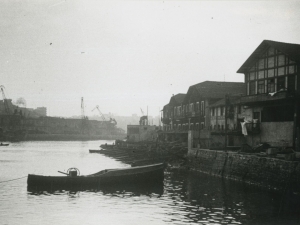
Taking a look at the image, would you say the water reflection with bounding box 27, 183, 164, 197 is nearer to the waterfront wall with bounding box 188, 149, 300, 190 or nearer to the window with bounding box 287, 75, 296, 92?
the waterfront wall with bounding box 188, 149, 300, 190

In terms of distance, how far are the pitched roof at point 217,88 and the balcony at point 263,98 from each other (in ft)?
56.3

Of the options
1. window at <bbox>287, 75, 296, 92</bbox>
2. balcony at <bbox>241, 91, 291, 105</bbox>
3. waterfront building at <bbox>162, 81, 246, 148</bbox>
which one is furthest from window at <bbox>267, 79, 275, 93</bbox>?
waterfront building at <bbox>162, 81, 246, 148</bbox>

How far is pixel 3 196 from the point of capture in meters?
27.1

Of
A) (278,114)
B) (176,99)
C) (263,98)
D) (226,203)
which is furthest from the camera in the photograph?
(176,99)

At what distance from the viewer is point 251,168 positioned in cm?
3144

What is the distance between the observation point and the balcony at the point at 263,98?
36656mm

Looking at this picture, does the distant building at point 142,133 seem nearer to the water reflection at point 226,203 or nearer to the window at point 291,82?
the window at point 291,82

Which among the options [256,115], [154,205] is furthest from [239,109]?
[154,205]

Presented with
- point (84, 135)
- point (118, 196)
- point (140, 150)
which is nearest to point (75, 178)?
point (118, 196)

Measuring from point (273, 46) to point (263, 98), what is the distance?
602 cm

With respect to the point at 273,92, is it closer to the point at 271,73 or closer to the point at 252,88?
the point at 271,73

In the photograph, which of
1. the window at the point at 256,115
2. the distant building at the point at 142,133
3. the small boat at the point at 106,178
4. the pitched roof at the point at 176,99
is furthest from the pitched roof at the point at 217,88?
the distant building at the point at 142,133

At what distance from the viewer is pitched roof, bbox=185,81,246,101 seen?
60619mm

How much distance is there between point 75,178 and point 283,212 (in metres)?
16.1
